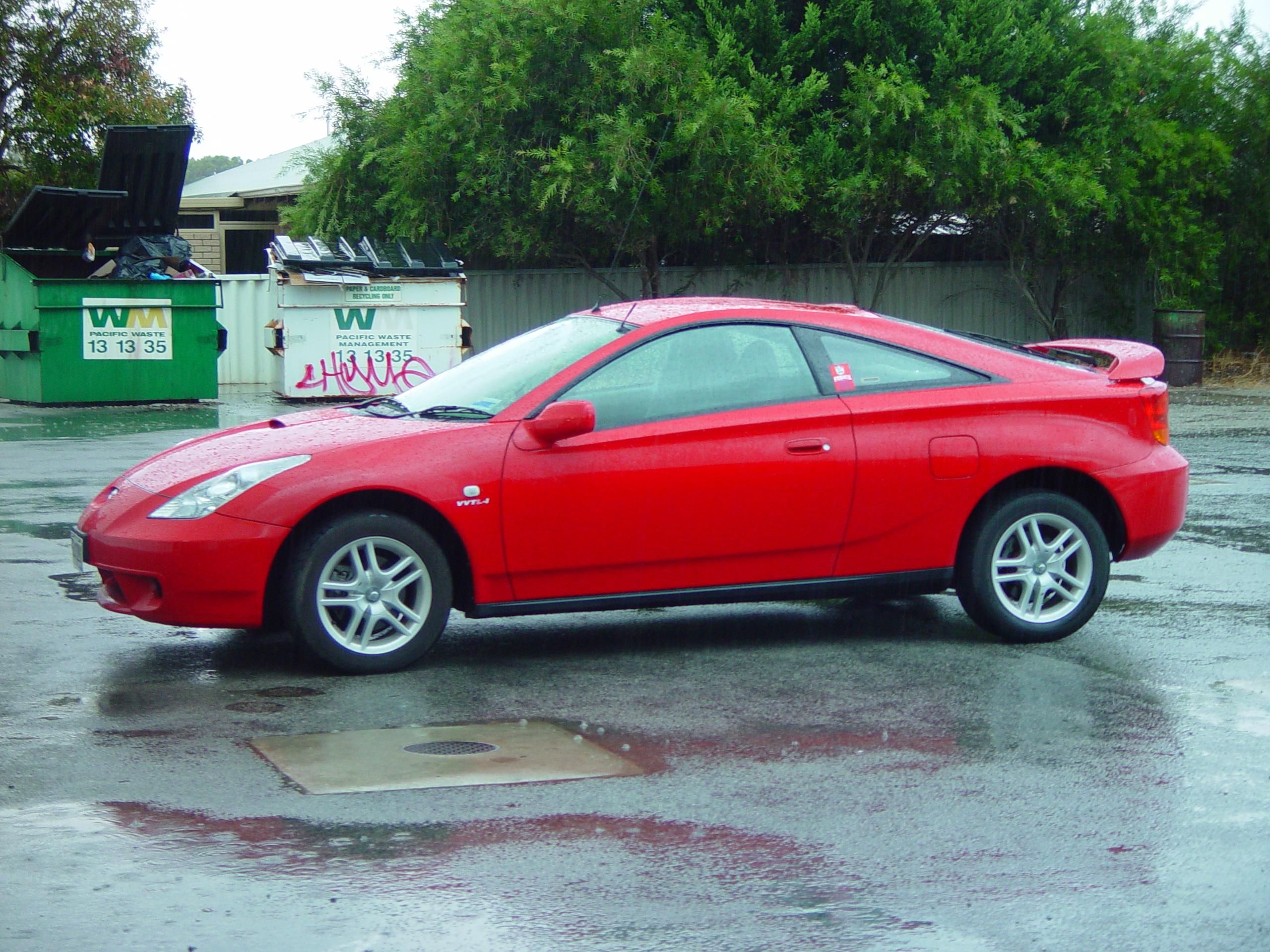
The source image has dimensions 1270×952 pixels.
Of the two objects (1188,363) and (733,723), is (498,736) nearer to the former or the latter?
(733,723)

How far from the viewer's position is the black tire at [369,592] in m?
6.04

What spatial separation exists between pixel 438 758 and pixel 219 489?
1.63 m

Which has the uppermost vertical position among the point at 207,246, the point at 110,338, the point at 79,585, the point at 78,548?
the point at 207,246

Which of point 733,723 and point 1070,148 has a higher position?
point 1070,148

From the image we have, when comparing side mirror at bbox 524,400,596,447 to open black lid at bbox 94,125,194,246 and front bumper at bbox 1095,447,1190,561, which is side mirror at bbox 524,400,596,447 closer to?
front bumper at bbox 1095,447,1190,561

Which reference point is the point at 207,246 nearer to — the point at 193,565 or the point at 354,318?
the point at 354,318

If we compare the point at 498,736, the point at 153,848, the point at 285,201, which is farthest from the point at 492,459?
the point at 285,201

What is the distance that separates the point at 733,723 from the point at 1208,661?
2250 millimetres

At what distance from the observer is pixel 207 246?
36.1m

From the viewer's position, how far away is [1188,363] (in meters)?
25.5

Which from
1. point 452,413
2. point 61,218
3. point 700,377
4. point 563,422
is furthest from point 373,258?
point 563,422

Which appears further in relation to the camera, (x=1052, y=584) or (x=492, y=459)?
(x=1052, y=584)

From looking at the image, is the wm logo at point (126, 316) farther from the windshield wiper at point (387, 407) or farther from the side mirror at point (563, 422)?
the side mirror at point (563, 422)

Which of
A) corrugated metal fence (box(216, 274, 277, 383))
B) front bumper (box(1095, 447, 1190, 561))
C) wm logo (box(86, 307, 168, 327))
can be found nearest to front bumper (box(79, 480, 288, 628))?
front bumper (box(1095, 447, 1190, 561))
